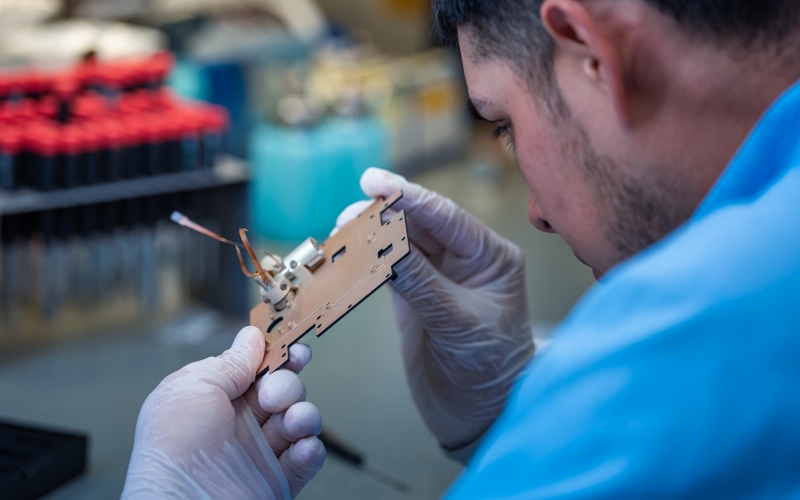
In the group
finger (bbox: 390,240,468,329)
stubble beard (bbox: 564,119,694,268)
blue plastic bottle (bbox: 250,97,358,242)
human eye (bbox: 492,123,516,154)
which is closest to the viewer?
stubble beard (bbox: 564,119,694,268)

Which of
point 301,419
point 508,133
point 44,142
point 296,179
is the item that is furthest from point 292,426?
point 296,179

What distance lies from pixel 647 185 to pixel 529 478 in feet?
0.78

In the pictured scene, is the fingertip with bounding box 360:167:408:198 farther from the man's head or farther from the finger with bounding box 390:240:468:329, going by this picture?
the man's head

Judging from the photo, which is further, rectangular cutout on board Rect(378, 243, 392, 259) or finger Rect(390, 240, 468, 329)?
finger Rect(390, 240, 468, 329)

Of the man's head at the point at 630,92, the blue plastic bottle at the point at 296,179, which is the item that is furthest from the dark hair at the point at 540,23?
the blue plastic bottle at the point at 296,179

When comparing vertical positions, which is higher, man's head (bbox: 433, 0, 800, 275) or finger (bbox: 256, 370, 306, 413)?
man's head (bbox: 433, 0, 800, 275)

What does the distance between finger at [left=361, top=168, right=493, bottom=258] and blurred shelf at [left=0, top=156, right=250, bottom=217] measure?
0.82m

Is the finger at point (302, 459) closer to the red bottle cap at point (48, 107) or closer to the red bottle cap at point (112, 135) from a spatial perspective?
the red bottle cap at point (112, 135)

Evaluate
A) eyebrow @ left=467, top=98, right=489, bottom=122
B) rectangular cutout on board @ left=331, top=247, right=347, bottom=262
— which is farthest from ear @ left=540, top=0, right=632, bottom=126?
rectangular cutout on board @ left=331, top=247, right=347, bottom=262

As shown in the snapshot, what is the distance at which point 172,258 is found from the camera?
178 centimetres

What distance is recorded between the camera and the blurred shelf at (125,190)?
4.79 feet

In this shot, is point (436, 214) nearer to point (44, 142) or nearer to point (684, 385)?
point (684, 385)

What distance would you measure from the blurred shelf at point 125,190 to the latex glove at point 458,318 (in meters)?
0.78

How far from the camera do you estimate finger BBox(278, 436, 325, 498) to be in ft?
2.60
